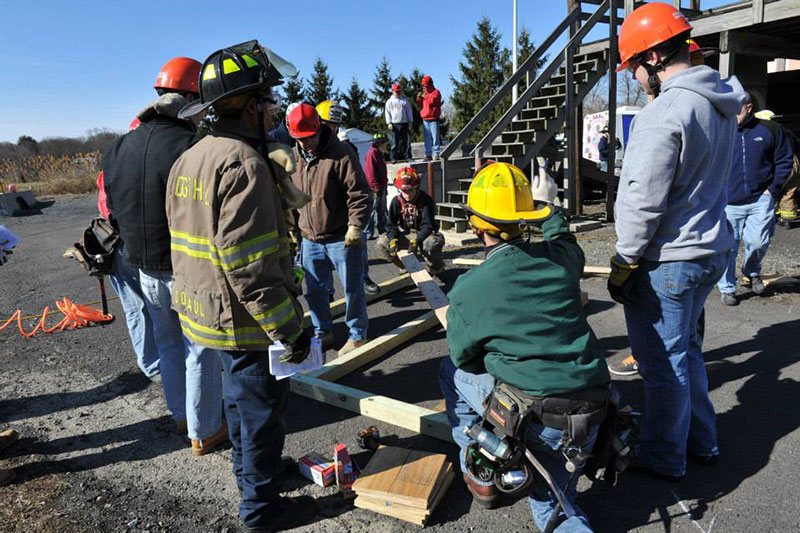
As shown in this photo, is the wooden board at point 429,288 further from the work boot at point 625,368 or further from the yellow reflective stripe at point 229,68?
the yellow reflective stripe at point 229,68

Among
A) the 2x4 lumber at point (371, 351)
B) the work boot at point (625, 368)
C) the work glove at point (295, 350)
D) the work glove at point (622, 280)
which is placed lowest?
the work boot at point (625, 368)

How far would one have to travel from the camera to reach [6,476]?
317 cm

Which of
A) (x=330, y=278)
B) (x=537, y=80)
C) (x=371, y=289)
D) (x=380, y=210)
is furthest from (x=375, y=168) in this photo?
(x=330, y=278)

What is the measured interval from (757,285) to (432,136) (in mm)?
9815

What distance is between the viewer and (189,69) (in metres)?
3.30

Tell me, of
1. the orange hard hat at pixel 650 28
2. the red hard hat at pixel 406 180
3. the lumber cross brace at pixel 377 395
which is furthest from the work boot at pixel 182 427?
the red hard hat at pixel 406 180

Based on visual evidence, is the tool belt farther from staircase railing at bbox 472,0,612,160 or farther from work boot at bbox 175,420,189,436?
staircase railing at bbox 472,0,612,160

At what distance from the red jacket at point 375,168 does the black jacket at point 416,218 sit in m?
2.89

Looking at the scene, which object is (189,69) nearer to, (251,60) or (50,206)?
(251,60)

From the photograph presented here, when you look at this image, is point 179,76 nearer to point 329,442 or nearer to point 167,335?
point 167,335

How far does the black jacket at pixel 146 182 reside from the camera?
3.00 meters

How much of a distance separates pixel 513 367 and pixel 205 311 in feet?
4.81

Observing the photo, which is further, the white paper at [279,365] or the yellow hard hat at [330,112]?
the yellow hard hat at [330,112]

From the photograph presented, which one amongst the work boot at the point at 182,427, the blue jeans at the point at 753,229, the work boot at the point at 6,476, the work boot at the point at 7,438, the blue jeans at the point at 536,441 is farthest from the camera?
the blue jeans at the point at 753,229
